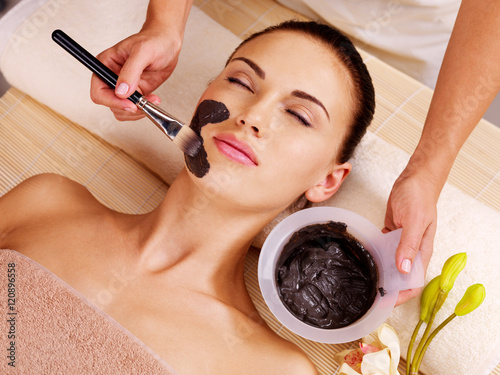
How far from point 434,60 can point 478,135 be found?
0.30m

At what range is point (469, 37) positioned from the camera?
120cm

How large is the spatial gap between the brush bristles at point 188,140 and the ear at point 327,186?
1.03 feet

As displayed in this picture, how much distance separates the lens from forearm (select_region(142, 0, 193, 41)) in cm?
130

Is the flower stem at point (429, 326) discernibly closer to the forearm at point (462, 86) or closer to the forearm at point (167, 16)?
the forearm at point (462, 86)

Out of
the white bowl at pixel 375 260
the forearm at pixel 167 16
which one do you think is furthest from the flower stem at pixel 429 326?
the forearm at pixel 167 16

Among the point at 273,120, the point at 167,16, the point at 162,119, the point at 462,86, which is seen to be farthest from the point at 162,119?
the point at 462,86

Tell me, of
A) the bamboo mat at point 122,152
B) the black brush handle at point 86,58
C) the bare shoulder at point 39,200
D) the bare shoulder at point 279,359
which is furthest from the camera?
the bamboo mat at point 122,152

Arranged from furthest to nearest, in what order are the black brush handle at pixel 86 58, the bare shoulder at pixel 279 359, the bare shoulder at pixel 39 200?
the bare shoulder at pixel 39 200 < the bare shoulder at pixel 279 359 < the black brush handle at pixel 86 58

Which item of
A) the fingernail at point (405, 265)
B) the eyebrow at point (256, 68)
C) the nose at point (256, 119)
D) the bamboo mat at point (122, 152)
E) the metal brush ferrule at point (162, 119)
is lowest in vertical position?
the bamboo mat at point (122, 152)

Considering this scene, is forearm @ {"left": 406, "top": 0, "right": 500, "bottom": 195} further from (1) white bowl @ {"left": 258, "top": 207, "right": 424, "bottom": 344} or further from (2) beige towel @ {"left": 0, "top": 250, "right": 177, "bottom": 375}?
(2) beige towel @ {"left": 0, "top": 250, "right": 177, "bottom": 375}

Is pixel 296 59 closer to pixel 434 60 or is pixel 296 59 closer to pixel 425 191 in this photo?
pixel 425 191

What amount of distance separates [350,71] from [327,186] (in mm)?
291

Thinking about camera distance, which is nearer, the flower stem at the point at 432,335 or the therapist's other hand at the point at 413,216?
the therapist's other hand at the point at 413,216

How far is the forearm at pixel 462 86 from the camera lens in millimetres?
1174
